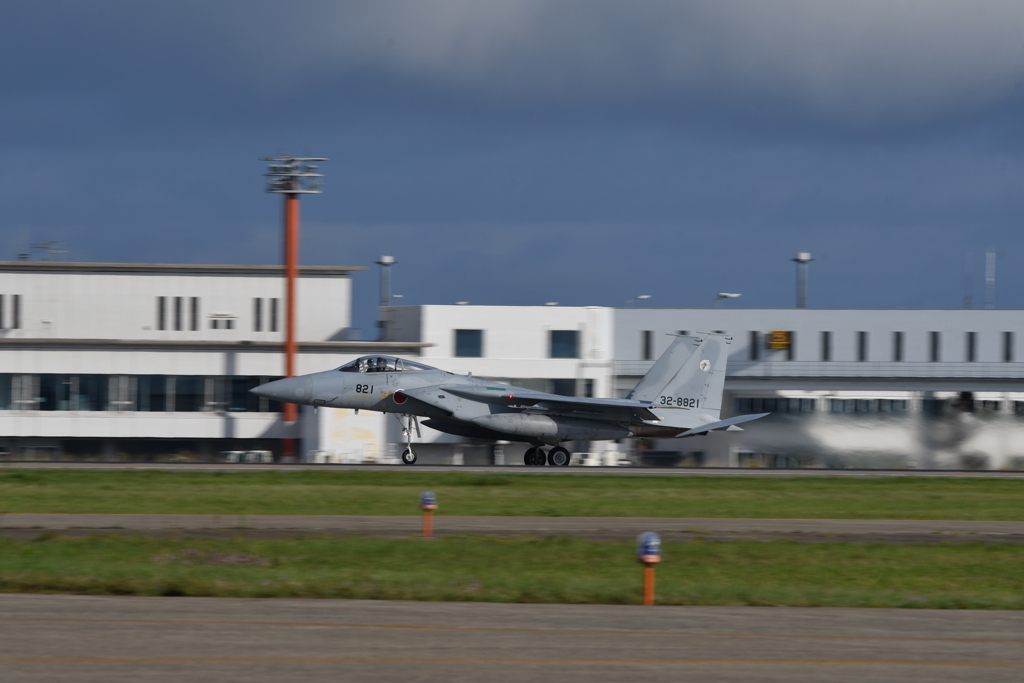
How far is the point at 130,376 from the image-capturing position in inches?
1766

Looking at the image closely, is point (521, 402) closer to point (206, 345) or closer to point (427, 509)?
point (206, 345)

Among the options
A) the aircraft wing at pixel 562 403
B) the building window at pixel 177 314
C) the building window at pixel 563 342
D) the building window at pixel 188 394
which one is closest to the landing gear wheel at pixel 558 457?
the aircraft wing at pixel 562 403

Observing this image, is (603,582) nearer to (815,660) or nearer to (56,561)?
(815,660)

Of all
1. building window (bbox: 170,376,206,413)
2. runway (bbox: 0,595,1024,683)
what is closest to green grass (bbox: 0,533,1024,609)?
runway (bbox: 0,595,1024,683)

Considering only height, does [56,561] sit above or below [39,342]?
below

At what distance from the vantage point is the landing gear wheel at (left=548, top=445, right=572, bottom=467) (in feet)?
116

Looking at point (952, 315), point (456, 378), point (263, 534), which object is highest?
point (952, 315)

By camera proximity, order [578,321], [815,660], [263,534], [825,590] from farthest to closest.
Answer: [578,321] < [263,534] < [825,590] < [815,660]

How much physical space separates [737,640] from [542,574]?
173 inches

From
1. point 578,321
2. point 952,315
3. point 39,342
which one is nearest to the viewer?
point 39,342

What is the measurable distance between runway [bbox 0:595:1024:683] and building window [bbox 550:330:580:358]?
36.4 metres

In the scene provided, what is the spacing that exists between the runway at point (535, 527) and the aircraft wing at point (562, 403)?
1439 centimetres

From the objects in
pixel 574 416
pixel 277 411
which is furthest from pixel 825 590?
pixel 277 411

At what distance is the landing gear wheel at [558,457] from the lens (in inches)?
1394
